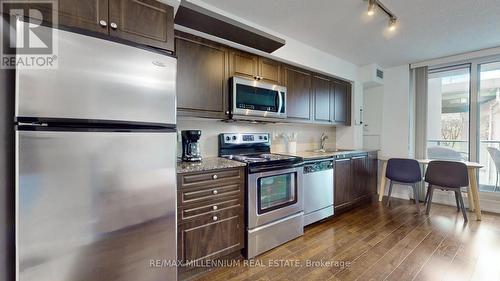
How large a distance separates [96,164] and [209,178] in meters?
0.84

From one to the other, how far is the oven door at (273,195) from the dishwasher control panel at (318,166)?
0.16 metres

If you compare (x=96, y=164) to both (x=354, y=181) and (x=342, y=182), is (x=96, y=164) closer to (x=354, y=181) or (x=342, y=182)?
(x=342, y=182)

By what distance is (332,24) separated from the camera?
240 cm

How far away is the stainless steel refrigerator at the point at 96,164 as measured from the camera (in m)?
1.04

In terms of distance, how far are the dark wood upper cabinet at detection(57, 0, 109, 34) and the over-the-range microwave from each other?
48.0 inches

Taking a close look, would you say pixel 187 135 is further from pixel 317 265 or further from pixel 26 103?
pixel 317 265

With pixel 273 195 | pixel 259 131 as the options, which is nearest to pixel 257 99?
pixel 259 131

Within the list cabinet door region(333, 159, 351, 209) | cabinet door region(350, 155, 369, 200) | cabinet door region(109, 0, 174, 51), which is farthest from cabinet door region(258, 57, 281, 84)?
cabinet door region(350, 155, 369, 200)

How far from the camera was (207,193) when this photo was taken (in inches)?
71.4

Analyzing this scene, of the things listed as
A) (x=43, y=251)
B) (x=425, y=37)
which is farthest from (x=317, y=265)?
(x=425, y=37)

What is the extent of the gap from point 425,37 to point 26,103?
392 cm

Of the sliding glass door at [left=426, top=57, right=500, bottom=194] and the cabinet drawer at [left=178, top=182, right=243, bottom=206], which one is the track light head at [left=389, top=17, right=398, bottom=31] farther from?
the cabinet drawer at [left=178, top=182, right=243, bottom=206]

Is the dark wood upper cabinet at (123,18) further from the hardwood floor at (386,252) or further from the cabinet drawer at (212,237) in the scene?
the hardwood floor at (386,252)

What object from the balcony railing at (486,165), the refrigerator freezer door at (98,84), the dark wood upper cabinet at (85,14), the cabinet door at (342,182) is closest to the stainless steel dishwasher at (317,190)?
the cabinet door at (342,182)
